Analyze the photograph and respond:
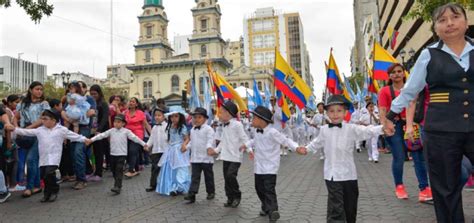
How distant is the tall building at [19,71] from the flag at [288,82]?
94682 millimetres

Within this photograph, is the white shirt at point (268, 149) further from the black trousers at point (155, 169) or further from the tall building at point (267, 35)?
the tall building at point (267, 35)

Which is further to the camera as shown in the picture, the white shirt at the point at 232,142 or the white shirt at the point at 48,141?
the white shirt at the point at 48,141

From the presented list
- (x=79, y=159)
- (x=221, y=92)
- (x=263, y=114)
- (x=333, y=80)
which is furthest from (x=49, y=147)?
(x=333, y=80)

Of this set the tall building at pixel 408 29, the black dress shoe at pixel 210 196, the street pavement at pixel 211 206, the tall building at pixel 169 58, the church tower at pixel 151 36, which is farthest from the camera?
the church tower at pixel 151 36

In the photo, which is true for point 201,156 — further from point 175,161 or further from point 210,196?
point 175,161

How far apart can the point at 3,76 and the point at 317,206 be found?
108819 mm

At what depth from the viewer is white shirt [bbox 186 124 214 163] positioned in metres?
6.77

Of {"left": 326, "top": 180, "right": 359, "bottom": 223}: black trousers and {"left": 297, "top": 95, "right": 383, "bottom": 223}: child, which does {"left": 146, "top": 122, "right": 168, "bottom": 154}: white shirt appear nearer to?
{"left": 297, "top": 95, "right": 383, "bottom": 223}: child

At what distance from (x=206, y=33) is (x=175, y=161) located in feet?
254

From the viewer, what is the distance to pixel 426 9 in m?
9.65

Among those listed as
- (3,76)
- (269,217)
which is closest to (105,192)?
(269,217)

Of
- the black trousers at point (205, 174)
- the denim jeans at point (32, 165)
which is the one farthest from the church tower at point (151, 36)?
the black trousers at point (205, 174)

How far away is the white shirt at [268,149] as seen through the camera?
541 cm

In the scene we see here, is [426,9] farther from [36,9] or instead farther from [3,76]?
[3,76]
